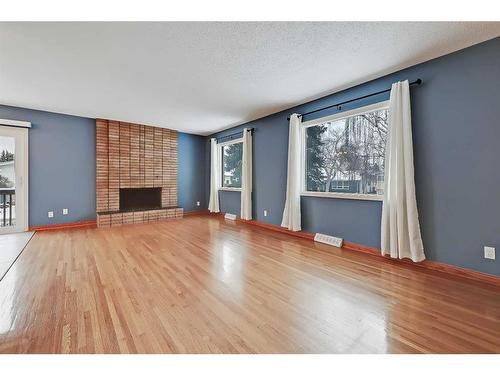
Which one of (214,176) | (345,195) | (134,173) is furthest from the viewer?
(214,176)

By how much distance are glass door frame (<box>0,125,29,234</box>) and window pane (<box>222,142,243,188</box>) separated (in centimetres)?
414

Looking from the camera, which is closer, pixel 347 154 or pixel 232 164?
pixel 347 154

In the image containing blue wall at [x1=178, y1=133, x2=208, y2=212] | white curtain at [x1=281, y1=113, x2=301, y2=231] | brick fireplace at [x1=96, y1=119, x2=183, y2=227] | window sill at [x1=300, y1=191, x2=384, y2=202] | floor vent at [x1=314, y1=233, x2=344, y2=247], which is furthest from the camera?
blue wall at [x1=178, y1=133, x2=208, y2=212]

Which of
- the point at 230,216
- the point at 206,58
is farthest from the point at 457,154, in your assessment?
the point at 230,216

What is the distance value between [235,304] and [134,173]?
4812 millimetres

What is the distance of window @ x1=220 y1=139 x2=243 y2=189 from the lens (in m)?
5.88

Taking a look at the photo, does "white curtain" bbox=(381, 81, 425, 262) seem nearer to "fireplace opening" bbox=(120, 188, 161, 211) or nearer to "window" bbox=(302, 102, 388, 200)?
"window" bbox=(302, 102, 388, 200)

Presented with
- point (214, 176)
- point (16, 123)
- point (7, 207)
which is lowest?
point (7, 207)

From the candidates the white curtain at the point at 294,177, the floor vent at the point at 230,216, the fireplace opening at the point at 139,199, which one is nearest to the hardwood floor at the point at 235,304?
the white curtain at the point at 294,177

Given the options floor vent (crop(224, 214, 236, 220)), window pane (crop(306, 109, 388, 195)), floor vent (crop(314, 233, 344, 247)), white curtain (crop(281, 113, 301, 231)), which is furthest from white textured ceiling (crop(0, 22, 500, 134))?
floor vent (crop(224, 214, 236, 220))

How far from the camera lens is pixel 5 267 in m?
2.54

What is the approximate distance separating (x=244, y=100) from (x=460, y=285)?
12.0 ft

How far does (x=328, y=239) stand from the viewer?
3.56 m

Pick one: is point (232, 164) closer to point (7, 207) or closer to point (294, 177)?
point (294, 177)
